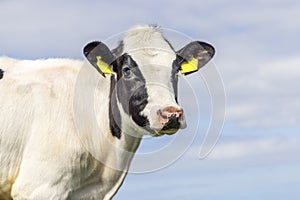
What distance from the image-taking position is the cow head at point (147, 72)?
447 inches

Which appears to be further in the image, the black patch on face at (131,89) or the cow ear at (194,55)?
the cow ear at (194,55)

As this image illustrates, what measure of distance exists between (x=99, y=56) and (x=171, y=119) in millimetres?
2183

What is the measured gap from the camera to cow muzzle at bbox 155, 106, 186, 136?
11055 mm

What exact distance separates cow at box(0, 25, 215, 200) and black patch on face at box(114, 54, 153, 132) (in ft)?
0.05

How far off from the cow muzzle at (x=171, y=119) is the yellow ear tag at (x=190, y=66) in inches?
67.9

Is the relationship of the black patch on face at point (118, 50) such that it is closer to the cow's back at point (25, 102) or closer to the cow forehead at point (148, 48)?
the cow forehead at point (148, 48)

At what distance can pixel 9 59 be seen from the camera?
1341 centimetres

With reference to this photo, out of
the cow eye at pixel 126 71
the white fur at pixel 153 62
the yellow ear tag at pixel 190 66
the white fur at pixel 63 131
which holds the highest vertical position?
the white fur at pixel 153 62

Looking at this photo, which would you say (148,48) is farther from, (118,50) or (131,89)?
(131,89)

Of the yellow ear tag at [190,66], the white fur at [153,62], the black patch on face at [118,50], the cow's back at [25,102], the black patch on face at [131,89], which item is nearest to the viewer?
the white fur at [153,62]

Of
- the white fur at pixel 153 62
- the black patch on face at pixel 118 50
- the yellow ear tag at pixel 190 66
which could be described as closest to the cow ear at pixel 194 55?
the yellow ear tag at pixel 190 66

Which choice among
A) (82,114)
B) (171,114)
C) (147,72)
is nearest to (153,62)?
(147,72)

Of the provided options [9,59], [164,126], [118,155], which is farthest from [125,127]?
[9,59]

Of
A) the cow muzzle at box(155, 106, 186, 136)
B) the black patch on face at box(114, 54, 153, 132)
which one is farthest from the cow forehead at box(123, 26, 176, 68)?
the cow muzzle at box(155, 106, 186, 136)
